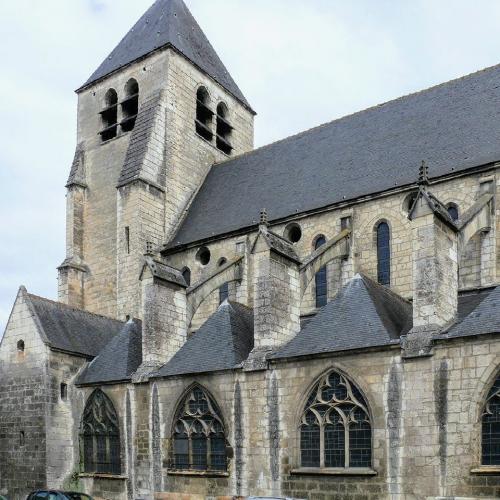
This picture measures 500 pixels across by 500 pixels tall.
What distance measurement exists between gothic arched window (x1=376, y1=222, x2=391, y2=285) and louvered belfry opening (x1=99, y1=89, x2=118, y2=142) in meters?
12.4

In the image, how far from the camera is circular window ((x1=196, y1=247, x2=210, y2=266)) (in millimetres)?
22719

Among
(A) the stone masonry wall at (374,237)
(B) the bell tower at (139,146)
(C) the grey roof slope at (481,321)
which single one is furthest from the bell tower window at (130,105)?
(C) the grey roof slope at (481,321)

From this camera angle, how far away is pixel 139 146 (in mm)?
25250

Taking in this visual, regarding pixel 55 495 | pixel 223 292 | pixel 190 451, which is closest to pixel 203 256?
pixel 223 292

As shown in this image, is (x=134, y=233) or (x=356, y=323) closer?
(x=356, y=323)

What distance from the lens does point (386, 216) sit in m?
19.0

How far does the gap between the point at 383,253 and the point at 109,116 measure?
1378cm

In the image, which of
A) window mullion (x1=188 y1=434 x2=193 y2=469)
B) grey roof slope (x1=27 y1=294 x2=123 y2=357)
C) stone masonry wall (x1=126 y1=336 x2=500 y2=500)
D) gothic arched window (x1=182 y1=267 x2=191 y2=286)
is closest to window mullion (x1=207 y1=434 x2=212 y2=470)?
stone masonry wall (x1=126 y1=336 x2=500 y2=500)

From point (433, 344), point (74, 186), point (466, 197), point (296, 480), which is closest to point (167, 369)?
point (296, 480)

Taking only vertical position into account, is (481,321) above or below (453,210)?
below

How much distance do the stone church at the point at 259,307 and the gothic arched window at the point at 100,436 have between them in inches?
2.4

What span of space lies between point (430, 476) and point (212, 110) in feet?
61.7

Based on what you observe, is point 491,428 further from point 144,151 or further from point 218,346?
point 144,151

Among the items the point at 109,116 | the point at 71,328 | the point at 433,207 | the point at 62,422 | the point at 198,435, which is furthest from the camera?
the point at 109,116
